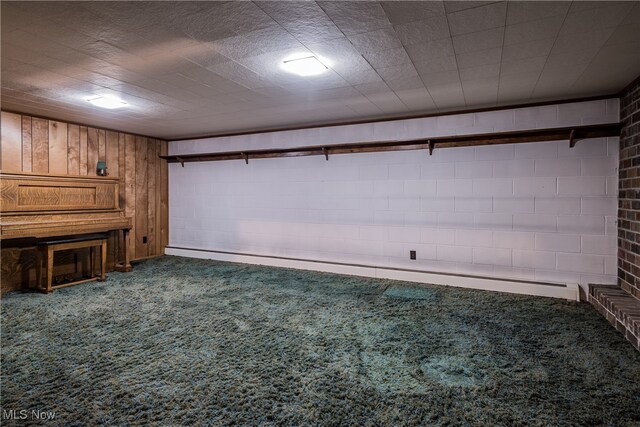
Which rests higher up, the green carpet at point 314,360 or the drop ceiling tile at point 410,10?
the drop ceiling tile at point 410,10

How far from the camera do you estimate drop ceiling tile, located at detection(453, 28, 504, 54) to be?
7.44ft

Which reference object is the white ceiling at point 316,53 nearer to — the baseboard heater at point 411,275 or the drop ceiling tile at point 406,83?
the drop ceiling tile at point 406,83

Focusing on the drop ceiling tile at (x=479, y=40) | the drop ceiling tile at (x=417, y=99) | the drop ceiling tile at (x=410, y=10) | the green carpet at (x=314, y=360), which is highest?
the drop ceiling tile at (x=417, y=99)

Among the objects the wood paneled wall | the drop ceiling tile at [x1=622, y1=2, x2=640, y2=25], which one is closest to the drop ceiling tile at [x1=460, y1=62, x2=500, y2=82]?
the drop ceiling tile at [x1=622, y1=2, x2=640, y2=25]

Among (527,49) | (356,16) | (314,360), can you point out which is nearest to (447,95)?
(527,49)

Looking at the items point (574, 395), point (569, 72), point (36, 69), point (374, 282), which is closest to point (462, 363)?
point (574, 395)

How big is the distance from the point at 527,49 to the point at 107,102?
4214mm

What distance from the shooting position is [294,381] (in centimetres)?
204

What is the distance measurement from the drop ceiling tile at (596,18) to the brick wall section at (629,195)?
4.93ft

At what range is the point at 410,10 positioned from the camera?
78.6 inches

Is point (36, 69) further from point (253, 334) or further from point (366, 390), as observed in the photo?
point (366, 390)

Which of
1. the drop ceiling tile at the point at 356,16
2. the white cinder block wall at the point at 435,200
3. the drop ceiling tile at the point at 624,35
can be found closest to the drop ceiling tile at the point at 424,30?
the drop ceiling tile at the point at 356,16

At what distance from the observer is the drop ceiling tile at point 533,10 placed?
1916mm

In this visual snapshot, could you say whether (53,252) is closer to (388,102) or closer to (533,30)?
(388,102)
